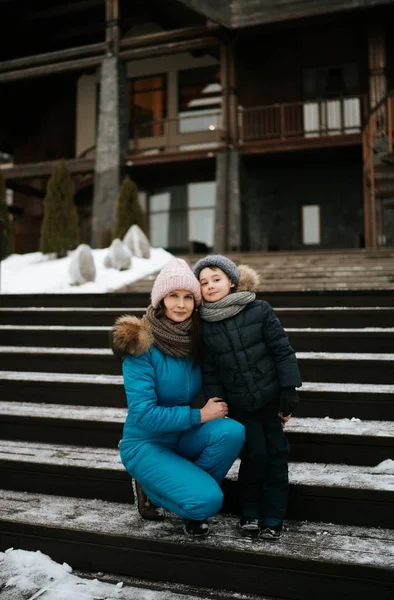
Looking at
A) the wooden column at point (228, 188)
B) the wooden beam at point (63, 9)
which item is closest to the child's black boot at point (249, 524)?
the wooden column at point (228, 188)

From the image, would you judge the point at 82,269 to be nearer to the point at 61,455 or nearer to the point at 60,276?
the point at 60,276

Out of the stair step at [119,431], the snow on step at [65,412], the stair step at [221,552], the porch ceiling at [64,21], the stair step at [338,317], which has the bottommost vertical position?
the stair step at [221,552]

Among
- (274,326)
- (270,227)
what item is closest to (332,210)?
(270,227)

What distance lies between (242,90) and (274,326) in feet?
50.0

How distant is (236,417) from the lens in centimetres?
273

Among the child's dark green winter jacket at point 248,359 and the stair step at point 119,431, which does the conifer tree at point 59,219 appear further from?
the child's dark green winter jacket at point 248,359

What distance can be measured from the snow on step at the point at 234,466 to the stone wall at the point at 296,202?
11890mm

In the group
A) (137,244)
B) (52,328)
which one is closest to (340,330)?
(52,328)

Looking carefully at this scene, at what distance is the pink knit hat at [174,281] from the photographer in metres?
2.64

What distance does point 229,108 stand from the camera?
14.3m

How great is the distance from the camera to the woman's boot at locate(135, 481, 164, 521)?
278 cm

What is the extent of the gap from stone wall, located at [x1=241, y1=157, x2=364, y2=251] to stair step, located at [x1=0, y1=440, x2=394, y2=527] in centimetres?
1204

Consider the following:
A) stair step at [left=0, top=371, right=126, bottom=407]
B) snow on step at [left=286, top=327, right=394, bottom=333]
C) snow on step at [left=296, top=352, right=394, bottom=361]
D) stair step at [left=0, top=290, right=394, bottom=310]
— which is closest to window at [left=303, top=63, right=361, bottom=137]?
stair step at [left=0, top=290, right=394, bottom=310]

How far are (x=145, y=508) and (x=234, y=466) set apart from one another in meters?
0.63
